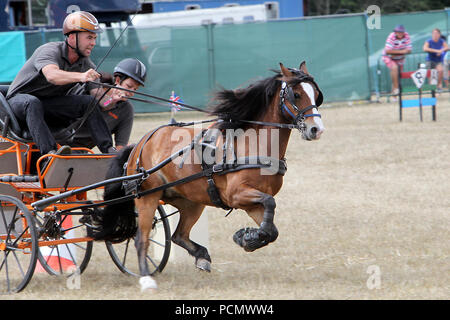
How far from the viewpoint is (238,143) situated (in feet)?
18.8

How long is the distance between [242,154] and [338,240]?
2.45 meters

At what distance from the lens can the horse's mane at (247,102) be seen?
575 cm

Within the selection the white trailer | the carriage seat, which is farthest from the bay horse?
the white trailer

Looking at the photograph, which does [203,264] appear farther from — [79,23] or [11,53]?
[11,53]

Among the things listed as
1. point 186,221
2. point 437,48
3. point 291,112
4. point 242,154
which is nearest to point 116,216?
point 186,221

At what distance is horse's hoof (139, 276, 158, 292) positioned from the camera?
570 centimetres

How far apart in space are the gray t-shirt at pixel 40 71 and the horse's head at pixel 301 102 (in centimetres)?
183

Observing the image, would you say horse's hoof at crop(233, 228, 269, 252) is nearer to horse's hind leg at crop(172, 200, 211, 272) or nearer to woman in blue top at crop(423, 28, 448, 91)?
horse's hind leg at crop(172, 200, 211, 272)

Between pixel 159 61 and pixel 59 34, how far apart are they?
254 centimetres

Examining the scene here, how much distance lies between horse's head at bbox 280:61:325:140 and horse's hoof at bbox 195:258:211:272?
1.43 m

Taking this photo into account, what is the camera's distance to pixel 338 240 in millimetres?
7730

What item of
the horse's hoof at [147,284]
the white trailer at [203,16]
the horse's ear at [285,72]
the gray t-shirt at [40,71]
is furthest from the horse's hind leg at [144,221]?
the white trailer at [203,16]
